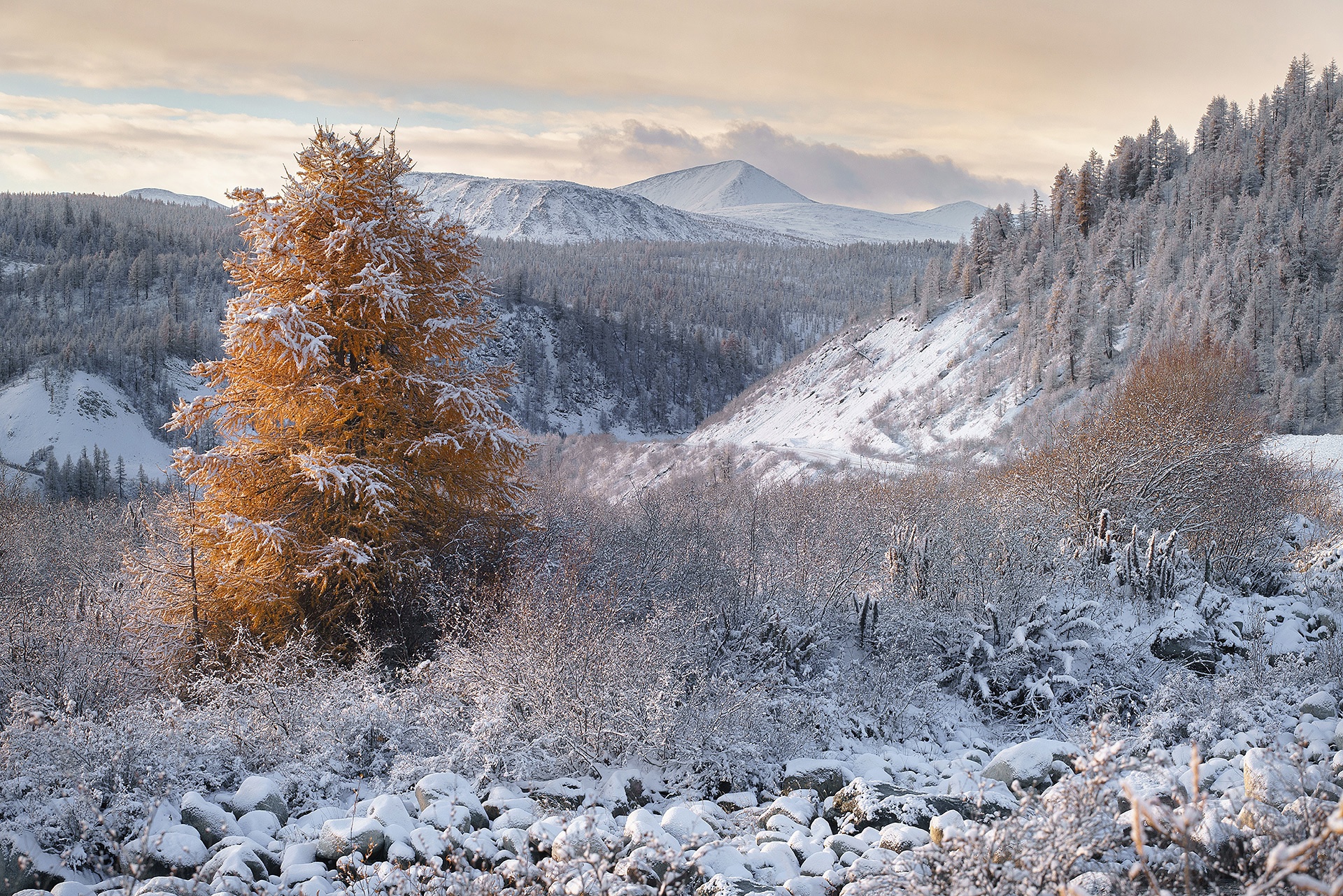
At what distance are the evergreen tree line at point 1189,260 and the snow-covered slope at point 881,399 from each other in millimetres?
2492

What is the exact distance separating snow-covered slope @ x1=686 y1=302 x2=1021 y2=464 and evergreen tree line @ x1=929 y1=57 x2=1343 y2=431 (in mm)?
2492

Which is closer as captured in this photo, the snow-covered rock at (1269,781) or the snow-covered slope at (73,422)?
the snow-covered rock at (1269,781)

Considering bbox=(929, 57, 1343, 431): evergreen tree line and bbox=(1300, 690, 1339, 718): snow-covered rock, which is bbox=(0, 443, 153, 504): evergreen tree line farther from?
bbox=(1300, 690, 1339, 718): snow-covered rock

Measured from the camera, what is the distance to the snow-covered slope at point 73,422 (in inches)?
4097

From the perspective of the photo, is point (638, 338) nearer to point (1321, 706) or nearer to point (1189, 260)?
point (1189, 260)

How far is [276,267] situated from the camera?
11.6m

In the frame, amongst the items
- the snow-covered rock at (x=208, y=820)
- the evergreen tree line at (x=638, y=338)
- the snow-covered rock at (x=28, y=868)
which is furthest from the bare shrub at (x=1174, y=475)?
the evergreen tree line at (x=638, y=338)

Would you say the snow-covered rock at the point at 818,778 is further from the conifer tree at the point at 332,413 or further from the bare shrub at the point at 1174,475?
the bare shrub at the point at 1174,475

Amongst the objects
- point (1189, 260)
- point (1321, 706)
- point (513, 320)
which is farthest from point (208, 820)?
point (513, 320)

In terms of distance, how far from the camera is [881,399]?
62.8m

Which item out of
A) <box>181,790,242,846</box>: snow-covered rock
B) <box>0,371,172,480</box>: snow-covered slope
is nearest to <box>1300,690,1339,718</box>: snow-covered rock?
<box>181,790,242,846</box>: snow-covered rock

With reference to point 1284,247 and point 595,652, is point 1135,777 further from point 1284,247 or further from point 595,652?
point 1284,247

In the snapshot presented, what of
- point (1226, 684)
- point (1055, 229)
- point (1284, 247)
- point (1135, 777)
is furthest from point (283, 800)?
point (1055, 229)

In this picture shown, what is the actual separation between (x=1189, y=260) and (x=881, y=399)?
24.1 meters
